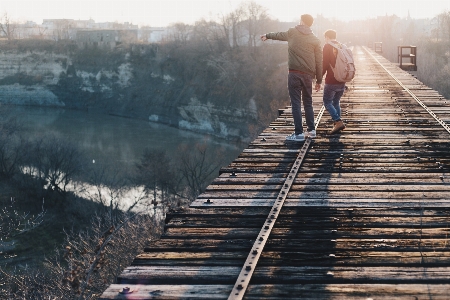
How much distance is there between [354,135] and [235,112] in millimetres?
56995

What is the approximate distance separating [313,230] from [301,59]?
4.28m

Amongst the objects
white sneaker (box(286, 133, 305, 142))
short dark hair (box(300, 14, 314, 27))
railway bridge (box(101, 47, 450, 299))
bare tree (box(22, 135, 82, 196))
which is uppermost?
short dark hair (box(300, 14, 314, 27))

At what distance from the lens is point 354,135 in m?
9.82

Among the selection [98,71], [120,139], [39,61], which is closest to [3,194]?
[120,139]

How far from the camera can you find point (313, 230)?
5.17m

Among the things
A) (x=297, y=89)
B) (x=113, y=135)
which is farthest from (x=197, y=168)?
(x=297, y=89)

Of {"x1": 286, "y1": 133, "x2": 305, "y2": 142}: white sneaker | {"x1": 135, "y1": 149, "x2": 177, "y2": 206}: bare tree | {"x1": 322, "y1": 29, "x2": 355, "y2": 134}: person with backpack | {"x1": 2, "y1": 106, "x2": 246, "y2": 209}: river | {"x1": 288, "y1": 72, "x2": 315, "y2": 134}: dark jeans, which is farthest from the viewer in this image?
{"x1": 2, "y1": 106, "x2": 246, "y2": 209}: river

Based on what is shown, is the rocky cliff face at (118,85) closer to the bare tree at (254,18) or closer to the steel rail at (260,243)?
the bare tree at (254,18)

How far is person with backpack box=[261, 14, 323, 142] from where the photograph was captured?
29.1 feet

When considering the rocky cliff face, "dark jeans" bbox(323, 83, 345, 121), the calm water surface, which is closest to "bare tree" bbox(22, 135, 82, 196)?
the calm water surface

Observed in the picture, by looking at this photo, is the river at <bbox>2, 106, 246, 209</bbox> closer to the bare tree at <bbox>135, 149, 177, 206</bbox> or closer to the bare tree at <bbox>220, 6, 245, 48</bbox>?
the bare tree at <bbox>135, 149, 177, 206</bbox>

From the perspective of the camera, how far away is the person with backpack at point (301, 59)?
29.1 feet

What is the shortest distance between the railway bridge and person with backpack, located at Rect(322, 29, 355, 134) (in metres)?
1.04

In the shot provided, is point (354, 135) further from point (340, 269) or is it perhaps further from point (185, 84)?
point (185, 84)
